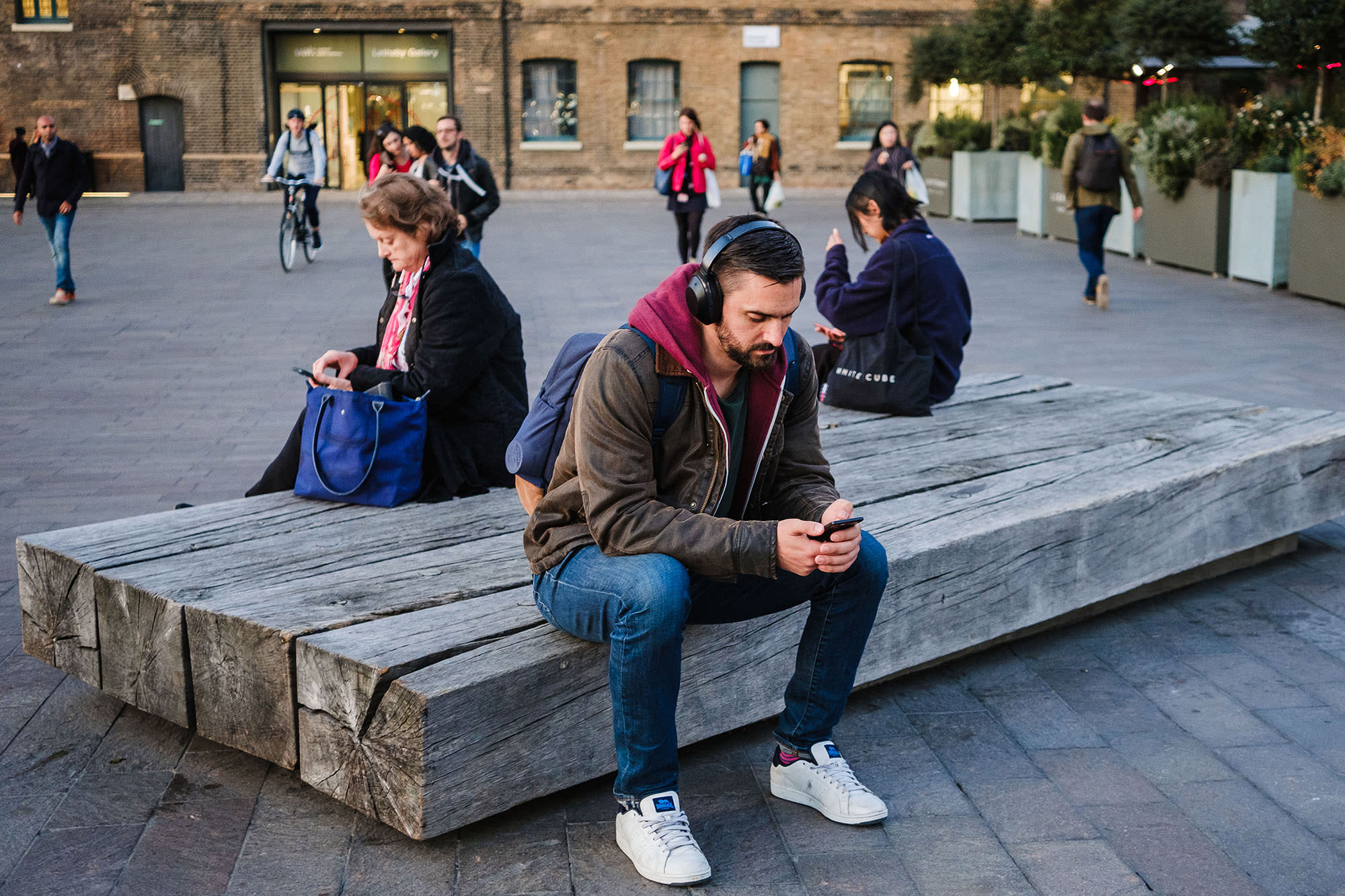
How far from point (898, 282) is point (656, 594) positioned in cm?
285

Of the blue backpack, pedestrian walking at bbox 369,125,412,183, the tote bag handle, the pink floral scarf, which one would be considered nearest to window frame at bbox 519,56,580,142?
pedestrian walking at bbox 369,125,412,183

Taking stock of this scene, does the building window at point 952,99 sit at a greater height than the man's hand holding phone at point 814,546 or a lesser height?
greater

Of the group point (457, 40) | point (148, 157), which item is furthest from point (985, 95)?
point (148, 157)

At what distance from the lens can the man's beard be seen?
2.93 meters

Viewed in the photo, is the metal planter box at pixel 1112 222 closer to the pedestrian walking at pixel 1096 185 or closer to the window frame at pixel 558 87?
the pedestrian walking at pixel 1096 185

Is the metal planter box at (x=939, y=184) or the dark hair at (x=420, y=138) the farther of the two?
the metal planter box at (x=939, y=184)

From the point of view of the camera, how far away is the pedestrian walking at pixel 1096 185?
12070 mm

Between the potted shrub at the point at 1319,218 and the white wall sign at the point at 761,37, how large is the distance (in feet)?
63.7

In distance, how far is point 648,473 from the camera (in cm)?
292

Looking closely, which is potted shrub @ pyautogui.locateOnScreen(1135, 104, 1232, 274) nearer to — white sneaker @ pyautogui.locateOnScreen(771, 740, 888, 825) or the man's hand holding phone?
white sneaker @ pyautogui.locateOnScreen(771, 740, 888, 825)

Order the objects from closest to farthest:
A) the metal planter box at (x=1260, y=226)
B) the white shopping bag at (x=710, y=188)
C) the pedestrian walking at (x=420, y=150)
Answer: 1. the pedestrian walking at (x=420, y=150)
2. the metal planter box at (x=1260, y=226)
3. the white shopping bag at (x=710, y=188)

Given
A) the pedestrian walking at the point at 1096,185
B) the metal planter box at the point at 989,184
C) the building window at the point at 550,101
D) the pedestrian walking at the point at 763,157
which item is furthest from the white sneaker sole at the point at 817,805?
the building window at the point at 550,101

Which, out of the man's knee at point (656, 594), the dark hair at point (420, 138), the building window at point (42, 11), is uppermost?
the building window at point (42, 11)

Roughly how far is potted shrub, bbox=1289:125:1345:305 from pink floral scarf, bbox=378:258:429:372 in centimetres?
950
